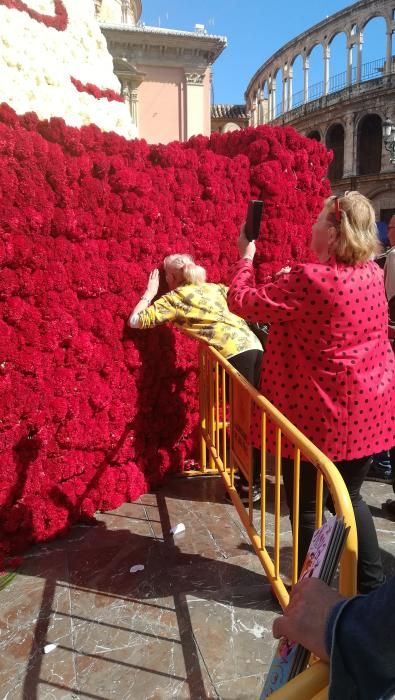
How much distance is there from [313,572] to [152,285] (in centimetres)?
262

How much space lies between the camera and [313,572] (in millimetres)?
1115

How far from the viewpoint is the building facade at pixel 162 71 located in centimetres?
1792

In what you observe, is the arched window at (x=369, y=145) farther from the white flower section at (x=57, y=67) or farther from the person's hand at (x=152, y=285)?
the person's hand at (x=152, y=285)

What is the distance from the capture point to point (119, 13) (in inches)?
795

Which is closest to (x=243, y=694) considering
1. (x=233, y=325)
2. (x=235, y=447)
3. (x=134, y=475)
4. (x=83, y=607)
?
(x=83, y=607)

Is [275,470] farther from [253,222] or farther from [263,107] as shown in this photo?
[263,107]

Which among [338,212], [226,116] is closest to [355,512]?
[338,212]

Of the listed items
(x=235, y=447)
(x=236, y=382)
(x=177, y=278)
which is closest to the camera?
(x=236, y=382)

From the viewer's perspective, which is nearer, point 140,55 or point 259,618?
point 259,618

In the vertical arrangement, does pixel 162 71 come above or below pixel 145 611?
above

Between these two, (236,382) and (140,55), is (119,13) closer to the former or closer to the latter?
(140,55)

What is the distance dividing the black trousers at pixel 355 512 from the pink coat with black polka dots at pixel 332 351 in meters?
0.11

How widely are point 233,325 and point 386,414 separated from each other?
4.73 ft

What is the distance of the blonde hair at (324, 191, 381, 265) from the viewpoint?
2031mm
